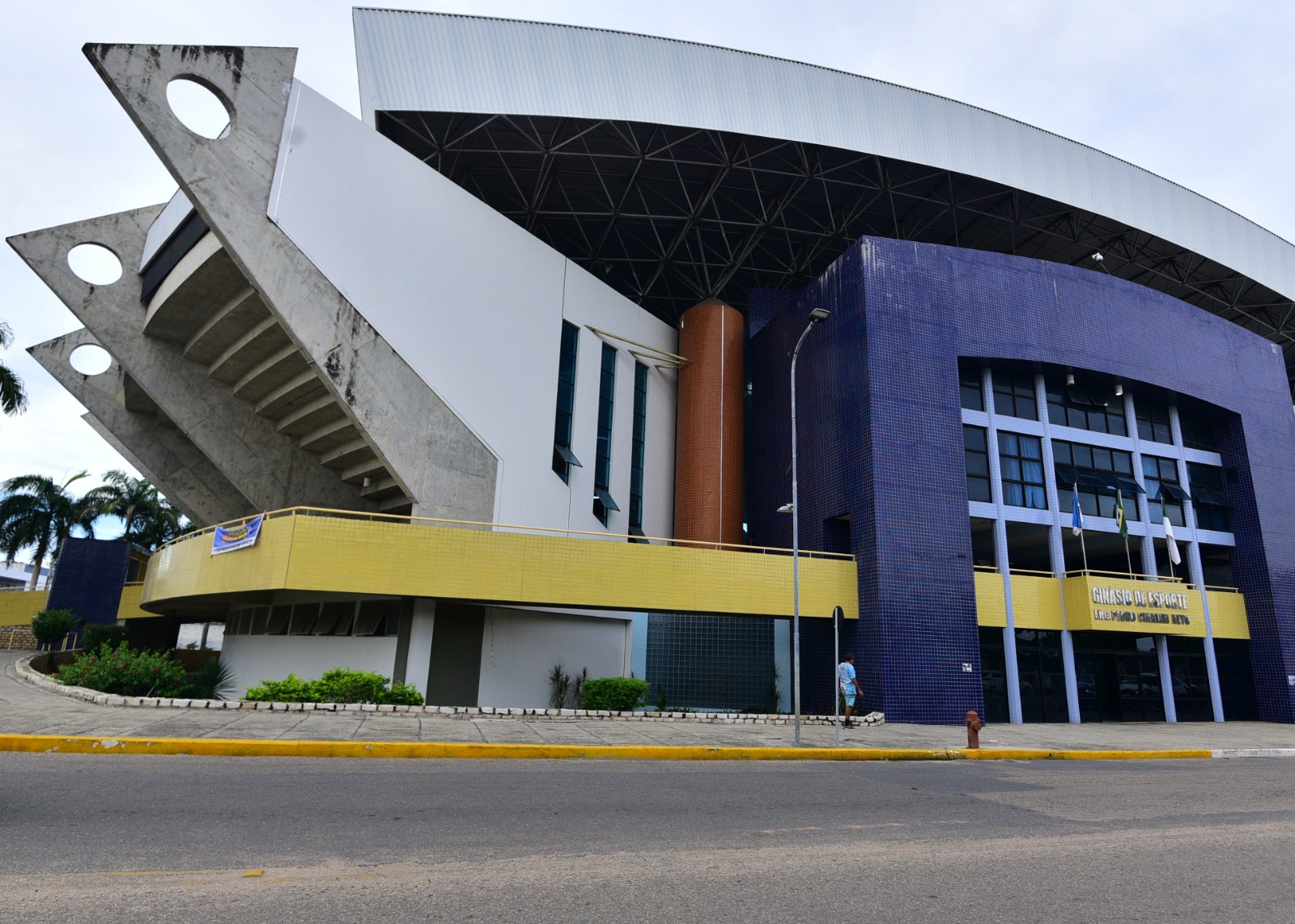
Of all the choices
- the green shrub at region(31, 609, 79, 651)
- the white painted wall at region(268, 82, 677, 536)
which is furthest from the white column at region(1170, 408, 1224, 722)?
the green shrub at region(31, 609, 79, 651)

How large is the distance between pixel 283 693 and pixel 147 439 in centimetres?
2262

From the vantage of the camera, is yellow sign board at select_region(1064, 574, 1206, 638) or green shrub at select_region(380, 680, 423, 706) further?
yellow sign board at select_region(1064, 574, 1206, 638)

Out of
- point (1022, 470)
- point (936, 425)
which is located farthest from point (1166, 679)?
point (936, 425)

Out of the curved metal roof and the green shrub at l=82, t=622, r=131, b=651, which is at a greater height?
the curved metal roof

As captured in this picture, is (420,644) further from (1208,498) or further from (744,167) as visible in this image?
(1208,498)

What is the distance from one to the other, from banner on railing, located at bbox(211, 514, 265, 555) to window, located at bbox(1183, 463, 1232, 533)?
3173cm

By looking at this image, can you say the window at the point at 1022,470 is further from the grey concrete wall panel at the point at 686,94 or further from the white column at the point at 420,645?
the white column at the point at 420,645

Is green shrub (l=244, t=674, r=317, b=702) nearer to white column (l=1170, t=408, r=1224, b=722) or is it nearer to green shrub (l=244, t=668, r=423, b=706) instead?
green shrub (l=244, t=668, r=423, b=706)

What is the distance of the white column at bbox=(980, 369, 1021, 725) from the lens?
23.5 m

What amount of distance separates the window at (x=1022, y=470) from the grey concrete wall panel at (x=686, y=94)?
11576 millimetres

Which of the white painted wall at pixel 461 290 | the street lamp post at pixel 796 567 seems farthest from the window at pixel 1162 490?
the white painted wall at pixel 461 290

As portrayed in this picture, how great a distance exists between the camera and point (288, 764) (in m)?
10.2

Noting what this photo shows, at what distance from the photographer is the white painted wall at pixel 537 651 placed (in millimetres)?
22469

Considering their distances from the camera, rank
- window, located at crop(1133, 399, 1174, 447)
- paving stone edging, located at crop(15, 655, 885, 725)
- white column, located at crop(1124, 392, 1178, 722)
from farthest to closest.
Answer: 1. window, located at crop(1133, 399, 1174, 447)
2. white column, located at crop(1124, 392, 1178, 722)
3. paving stone edging, located at crop(15, 655, 885, 725)
